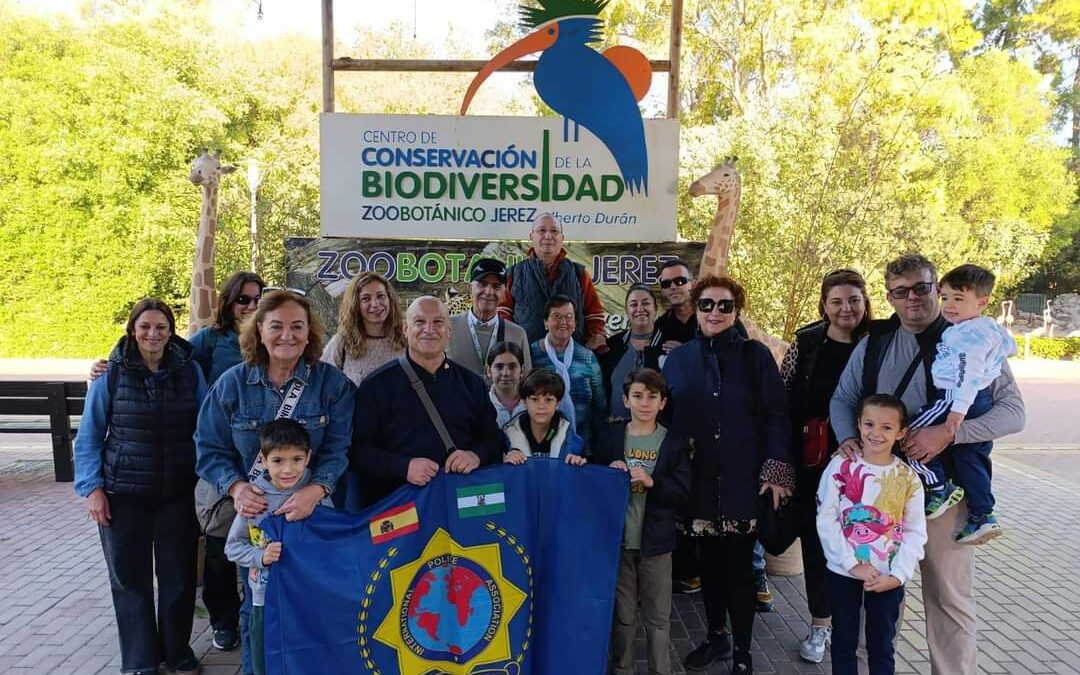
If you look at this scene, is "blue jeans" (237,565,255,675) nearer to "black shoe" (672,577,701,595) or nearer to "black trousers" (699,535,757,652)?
"black trousers" (699,535,757,652)

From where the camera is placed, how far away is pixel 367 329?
400 cm

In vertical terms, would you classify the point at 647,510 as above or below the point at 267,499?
below

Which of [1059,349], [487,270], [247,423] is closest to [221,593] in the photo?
[247,423]

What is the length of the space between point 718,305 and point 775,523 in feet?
3.87

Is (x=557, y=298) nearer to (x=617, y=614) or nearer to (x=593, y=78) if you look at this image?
(x=617, y=614)

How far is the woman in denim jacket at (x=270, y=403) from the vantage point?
10.6 ft

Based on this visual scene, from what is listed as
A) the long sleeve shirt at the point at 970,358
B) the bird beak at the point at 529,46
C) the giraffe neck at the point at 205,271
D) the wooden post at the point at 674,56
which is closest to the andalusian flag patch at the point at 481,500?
the long sleeve shirt at the point at 970,358

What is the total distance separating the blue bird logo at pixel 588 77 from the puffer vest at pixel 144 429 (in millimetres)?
3980

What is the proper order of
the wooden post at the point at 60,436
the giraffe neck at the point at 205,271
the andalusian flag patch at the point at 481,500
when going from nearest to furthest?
the andalusian flag patch at the point at 481,500 < the giraffe neck at the point at 205,271 < the wooden post at the point at 60,436

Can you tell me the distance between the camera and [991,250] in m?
19.2

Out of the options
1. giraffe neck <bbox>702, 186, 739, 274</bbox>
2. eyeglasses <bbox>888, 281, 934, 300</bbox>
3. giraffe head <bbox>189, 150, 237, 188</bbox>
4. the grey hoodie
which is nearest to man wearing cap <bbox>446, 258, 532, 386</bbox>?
the grey hoodie

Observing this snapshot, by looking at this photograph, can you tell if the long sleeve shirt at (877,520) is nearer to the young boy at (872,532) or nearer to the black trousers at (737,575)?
the young boy at (872,532)

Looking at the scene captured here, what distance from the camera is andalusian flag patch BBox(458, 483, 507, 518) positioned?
3318 mm

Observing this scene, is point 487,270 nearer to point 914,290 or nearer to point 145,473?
point 145,473
